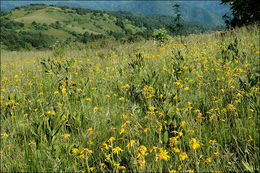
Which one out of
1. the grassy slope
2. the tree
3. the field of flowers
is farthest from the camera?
the grassy slope

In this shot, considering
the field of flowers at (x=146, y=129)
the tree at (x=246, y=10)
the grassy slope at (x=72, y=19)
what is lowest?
the field of flowers at (x=146, y=129)

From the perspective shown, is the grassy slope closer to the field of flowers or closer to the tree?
the tree

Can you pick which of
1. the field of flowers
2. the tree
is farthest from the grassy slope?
the field of flowers

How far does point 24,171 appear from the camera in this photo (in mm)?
1903

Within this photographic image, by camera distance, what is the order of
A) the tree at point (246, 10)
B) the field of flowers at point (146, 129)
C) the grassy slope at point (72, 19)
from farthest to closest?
the grassy slope at point (72, 19) → the tree at point (246, 10) → the field of flowers at point (146, 129)

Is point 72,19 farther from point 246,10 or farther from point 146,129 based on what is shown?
point 146,129

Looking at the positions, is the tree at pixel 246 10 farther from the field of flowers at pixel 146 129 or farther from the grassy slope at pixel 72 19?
the grassy slope at pixel 72 19

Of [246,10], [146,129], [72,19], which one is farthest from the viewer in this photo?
[72,19]

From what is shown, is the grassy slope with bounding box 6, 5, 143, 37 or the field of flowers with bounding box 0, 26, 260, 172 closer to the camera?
the field of flowers with bounding box 0, 26, 260, 172

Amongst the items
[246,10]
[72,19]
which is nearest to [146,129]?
[246,10]

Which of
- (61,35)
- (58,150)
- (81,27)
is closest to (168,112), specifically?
(58,150)

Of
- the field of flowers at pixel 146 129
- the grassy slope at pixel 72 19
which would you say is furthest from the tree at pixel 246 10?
the grassy slope at pixel 72 19

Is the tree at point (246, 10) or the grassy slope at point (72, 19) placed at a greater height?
the grassy slope at point (72, 19)

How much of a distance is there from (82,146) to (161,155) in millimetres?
1138
